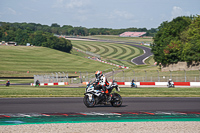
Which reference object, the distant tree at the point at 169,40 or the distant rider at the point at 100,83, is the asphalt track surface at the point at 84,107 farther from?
Answer: the distant tree at the point at 169,40

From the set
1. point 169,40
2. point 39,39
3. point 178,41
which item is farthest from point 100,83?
point 39,39

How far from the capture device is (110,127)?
1236 cm

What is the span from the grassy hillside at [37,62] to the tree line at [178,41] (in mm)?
31965

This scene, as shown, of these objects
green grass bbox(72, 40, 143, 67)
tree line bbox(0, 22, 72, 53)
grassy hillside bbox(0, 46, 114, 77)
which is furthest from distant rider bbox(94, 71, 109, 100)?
tree line bbox(0, 22, 72, 53)

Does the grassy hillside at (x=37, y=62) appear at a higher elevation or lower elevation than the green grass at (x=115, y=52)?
lower

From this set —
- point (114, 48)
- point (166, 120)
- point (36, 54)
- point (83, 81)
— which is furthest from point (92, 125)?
point (114, 48)

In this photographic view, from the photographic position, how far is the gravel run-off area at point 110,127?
11641 millimetres

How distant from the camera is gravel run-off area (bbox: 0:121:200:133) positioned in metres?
11.6

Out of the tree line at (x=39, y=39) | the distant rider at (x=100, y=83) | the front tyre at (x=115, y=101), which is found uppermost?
the tree line at (x=39, y=39)

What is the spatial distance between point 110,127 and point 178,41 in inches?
3094

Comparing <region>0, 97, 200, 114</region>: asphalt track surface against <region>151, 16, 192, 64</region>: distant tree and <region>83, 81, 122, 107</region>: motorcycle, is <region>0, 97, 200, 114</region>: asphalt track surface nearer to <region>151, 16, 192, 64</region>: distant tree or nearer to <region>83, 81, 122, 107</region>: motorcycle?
<region>83, 81, 122, 107</region>: motorcycle

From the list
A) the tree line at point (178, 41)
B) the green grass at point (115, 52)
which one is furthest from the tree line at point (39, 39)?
the tree line at point (178, 41)

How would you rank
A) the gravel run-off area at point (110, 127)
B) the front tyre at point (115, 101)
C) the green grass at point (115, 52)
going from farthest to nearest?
the green grass at point (115, 52) < the front tyre at point (115, 101) < the gravel run-off area at point (110, 127)

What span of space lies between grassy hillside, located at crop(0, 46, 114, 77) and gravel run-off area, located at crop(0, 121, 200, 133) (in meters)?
89.8
